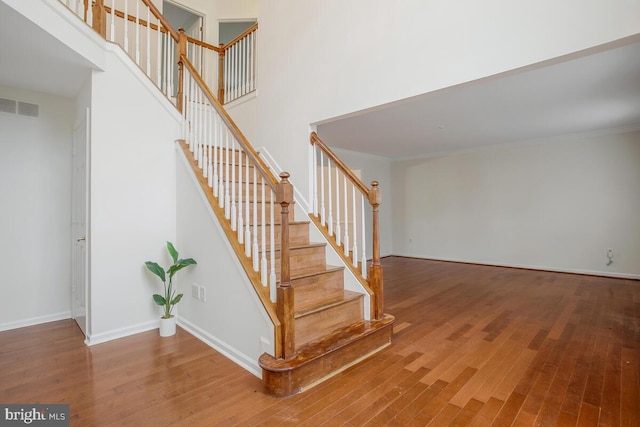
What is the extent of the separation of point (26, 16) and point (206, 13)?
4.50 m

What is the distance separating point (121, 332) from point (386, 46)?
12.1 feet

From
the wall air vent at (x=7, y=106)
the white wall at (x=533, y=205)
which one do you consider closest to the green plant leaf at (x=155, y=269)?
the wall air vent at (x=7, y=106)

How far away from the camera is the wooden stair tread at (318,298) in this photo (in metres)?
2.45

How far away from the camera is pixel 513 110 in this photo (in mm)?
4180

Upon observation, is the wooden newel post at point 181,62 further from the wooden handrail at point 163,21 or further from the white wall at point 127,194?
the white wall at point 127,194

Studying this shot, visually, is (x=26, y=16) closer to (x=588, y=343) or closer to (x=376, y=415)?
(x=376, y=415)

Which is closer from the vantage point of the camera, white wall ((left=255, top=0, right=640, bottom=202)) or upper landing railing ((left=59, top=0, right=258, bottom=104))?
white wall ((left=255, top=0, right=640, bottom=202))

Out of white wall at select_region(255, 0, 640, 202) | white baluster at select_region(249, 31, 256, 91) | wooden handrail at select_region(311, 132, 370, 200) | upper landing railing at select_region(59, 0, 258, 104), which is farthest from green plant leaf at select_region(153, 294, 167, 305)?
white baluster at select_region(249, 31, 256, 91)

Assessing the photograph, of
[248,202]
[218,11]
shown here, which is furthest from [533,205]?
[218,11]

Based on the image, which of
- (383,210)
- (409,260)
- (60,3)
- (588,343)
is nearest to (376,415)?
(588,343)

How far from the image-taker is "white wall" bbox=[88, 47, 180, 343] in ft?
9.25

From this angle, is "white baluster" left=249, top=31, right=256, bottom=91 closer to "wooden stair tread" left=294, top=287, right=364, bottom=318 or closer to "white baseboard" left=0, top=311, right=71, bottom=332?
"wooden stair tread" left=294, top=287, right=364, bottom=318

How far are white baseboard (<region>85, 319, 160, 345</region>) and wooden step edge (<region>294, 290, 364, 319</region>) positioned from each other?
1765mm

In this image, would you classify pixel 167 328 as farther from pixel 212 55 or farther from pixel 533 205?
pixel 533 205
